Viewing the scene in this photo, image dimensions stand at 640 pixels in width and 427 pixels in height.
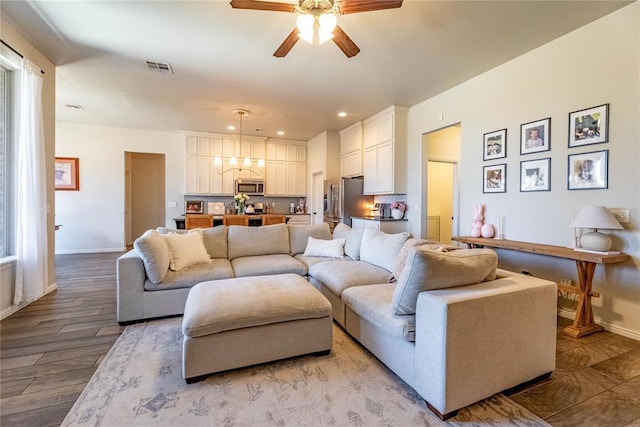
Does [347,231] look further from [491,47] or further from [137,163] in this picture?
[137,163]

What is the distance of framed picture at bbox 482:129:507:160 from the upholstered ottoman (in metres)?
3.00

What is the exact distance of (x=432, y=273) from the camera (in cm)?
166

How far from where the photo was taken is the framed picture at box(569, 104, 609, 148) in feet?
8.71

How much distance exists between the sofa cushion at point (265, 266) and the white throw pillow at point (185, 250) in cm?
38

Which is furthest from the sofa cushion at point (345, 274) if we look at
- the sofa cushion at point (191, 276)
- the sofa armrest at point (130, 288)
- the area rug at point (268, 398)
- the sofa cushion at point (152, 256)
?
the sofa armrest at point (130, 288)

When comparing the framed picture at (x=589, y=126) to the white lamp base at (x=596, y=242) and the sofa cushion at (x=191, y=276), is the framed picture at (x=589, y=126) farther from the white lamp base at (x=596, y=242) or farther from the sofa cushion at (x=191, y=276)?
the sofa cushion at (x=191, y=276)

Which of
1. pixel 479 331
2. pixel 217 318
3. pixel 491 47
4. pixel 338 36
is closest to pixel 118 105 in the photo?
pixel 338 36

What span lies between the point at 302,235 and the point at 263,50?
2.32 metres

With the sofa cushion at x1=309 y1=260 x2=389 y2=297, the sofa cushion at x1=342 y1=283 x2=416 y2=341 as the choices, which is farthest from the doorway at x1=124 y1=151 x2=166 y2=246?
the sofa cushion at x1=342 y1=283 x2=416 y2=341

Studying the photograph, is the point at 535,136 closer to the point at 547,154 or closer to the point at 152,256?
the point at 547,154

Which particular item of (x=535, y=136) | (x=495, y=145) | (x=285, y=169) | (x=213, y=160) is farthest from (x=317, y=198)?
(x=535, y=136)

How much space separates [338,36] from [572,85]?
2.44 meters

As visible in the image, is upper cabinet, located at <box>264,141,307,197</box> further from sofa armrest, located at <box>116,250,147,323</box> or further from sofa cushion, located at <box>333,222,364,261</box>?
sofa armrest, located at <box>116,250,147,323</box>

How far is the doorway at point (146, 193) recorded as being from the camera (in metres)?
7.60
